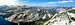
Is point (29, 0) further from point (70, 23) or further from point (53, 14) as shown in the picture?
point (70, 23)

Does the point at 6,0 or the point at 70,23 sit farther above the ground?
the point at 6,0

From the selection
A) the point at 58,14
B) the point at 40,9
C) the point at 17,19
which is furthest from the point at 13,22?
the point at 58,14

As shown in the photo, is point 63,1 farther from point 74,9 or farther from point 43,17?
point 43,17

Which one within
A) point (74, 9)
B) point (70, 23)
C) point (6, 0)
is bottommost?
point (70, 23)

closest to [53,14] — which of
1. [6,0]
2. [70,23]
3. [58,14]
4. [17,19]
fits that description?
[58,14]

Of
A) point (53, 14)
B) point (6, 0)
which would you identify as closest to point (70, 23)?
point (53, 14)

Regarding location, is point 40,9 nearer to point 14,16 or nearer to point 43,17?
point 43,17

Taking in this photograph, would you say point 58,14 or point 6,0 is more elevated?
point 6,0
